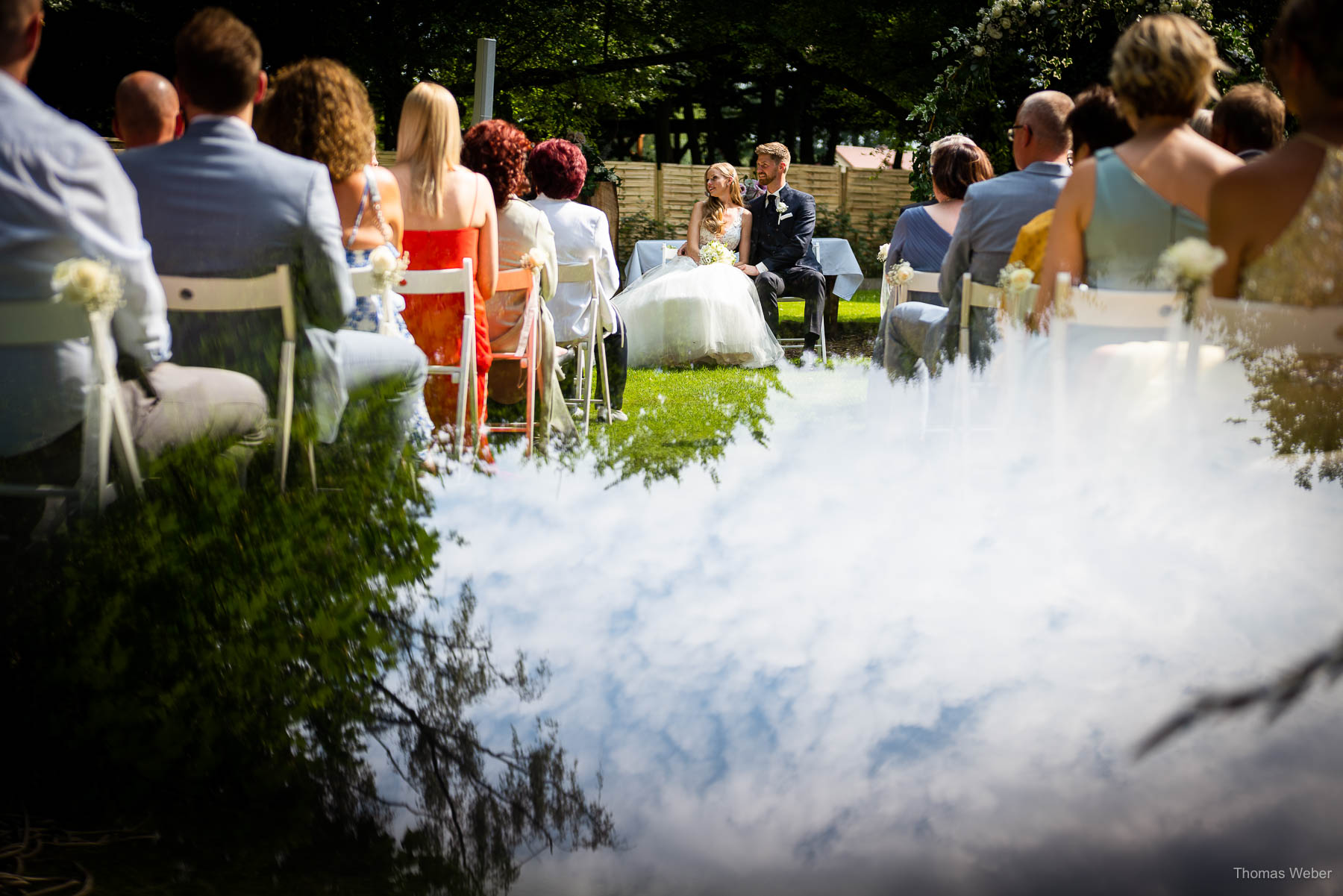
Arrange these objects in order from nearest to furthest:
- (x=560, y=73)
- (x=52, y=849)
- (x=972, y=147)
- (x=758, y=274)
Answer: (x=52, y=849), (x=560, y=73), (x=972, y=147), (x=758, y=274)

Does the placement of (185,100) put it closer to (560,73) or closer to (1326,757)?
(560,73)

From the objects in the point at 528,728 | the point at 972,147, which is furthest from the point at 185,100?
the point at 972,147

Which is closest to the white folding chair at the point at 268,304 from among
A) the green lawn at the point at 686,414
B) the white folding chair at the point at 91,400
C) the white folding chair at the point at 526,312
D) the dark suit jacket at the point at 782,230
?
the white folding chair at the point at 91,400

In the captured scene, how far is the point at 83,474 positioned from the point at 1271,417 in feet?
6.51

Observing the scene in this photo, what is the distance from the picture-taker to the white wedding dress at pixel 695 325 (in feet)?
28.7

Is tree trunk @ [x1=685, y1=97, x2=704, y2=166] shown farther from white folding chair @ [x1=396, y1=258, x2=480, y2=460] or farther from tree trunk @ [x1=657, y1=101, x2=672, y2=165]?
white folding chair @ [x1=396, y1=258, x2=480, y2=460]

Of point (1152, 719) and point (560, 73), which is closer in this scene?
point (1152, 719)

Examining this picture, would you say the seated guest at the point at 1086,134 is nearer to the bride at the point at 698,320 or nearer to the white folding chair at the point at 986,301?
the white folding chair at the point at 986,301

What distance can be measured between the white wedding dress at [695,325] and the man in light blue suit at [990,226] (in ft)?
18.4

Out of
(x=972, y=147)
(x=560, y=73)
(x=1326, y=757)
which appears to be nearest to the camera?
(x=1326, y=757)

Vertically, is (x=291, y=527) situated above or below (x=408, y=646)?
above

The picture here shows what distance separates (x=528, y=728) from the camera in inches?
80.5

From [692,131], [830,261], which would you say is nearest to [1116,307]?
[830,261]

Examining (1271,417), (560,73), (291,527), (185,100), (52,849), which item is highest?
(560,73)
